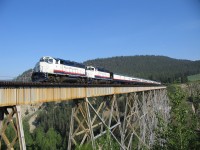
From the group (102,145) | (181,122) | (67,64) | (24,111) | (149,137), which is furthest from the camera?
(24,111)

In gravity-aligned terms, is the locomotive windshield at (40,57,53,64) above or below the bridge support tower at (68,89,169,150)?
above

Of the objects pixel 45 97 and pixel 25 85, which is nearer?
pixel 25 85

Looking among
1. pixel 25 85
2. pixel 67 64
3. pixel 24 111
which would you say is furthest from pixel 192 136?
pixel 24 111

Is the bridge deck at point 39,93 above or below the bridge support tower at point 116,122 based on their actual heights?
above

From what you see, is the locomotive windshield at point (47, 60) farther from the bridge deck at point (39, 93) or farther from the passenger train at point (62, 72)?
the bridge deck at point (39, 93)

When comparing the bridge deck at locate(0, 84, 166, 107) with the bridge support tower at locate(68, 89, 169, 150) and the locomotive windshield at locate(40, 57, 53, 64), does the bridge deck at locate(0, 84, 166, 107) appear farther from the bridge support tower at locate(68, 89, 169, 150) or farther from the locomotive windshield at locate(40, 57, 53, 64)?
the locomotive windshield at locate(40, 57, 53, 64)

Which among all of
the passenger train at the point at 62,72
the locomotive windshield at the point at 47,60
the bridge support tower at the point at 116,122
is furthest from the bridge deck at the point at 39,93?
the locomotive windshield at the point at 47,60

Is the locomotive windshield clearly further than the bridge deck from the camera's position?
Yes

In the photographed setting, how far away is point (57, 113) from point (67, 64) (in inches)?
4598

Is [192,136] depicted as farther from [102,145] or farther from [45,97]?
[45,97]

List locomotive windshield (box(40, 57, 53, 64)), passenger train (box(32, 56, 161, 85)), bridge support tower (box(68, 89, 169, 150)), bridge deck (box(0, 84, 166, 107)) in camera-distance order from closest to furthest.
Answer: bridge deck (box(0, 84, 166, 107))
bridge support tower (box(68, 89, 169, 150))
passenger train (box(32, 56, 161, 85))
locomotive windshield (box(40, 57, 53, 64))

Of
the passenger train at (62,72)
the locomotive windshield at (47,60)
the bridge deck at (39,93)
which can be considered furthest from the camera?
the locomotive windshield at (47,60)

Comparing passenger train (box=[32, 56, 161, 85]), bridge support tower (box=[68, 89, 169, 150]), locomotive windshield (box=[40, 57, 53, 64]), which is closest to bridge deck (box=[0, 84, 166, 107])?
bridge support tower (box=[68, 89, 169, 150])

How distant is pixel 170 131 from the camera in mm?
15477
